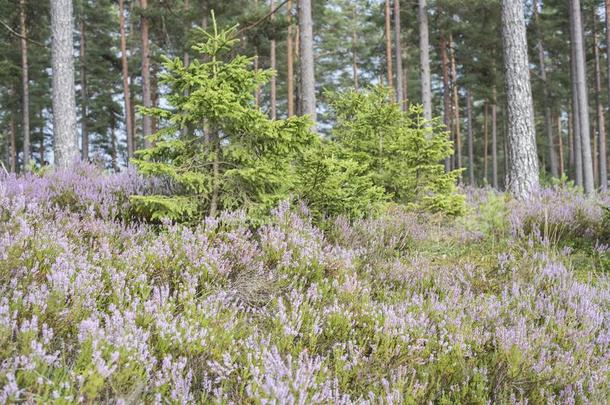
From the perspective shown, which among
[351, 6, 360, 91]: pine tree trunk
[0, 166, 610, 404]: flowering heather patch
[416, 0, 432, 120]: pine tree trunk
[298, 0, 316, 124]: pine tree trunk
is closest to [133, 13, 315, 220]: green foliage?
[0, 166, 610, 404]: flowering heather patch

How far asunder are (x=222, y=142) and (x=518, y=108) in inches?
296

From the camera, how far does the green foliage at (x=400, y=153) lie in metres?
7.36

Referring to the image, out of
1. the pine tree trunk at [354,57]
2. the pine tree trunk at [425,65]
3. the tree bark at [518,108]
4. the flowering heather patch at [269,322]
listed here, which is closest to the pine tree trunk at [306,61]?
the tree bark at [518,108]

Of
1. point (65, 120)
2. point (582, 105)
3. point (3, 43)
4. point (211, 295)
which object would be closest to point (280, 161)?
point (211, 295)

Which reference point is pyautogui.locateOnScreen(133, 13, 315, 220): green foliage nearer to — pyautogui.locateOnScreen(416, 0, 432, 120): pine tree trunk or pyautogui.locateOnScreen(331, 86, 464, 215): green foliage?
pyautogui.locateOnScreen(331, 86, 464, 215): green foliage

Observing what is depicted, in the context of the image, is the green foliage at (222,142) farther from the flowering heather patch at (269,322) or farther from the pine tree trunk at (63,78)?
the pine tree trunk at (63,78)

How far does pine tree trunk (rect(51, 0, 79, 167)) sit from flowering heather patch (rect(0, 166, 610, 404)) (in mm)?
→ 4412

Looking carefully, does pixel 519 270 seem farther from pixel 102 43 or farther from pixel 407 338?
pixel 102 43

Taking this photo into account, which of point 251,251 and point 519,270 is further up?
point 251,251

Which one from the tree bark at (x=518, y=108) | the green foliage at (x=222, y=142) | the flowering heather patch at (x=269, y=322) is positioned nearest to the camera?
the flowering heather patch at (x=269, y=322)

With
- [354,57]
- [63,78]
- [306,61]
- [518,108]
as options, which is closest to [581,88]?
[518,108]

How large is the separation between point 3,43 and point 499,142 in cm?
3947

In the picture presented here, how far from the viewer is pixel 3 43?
23125 mm

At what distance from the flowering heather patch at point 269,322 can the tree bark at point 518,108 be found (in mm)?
5364
